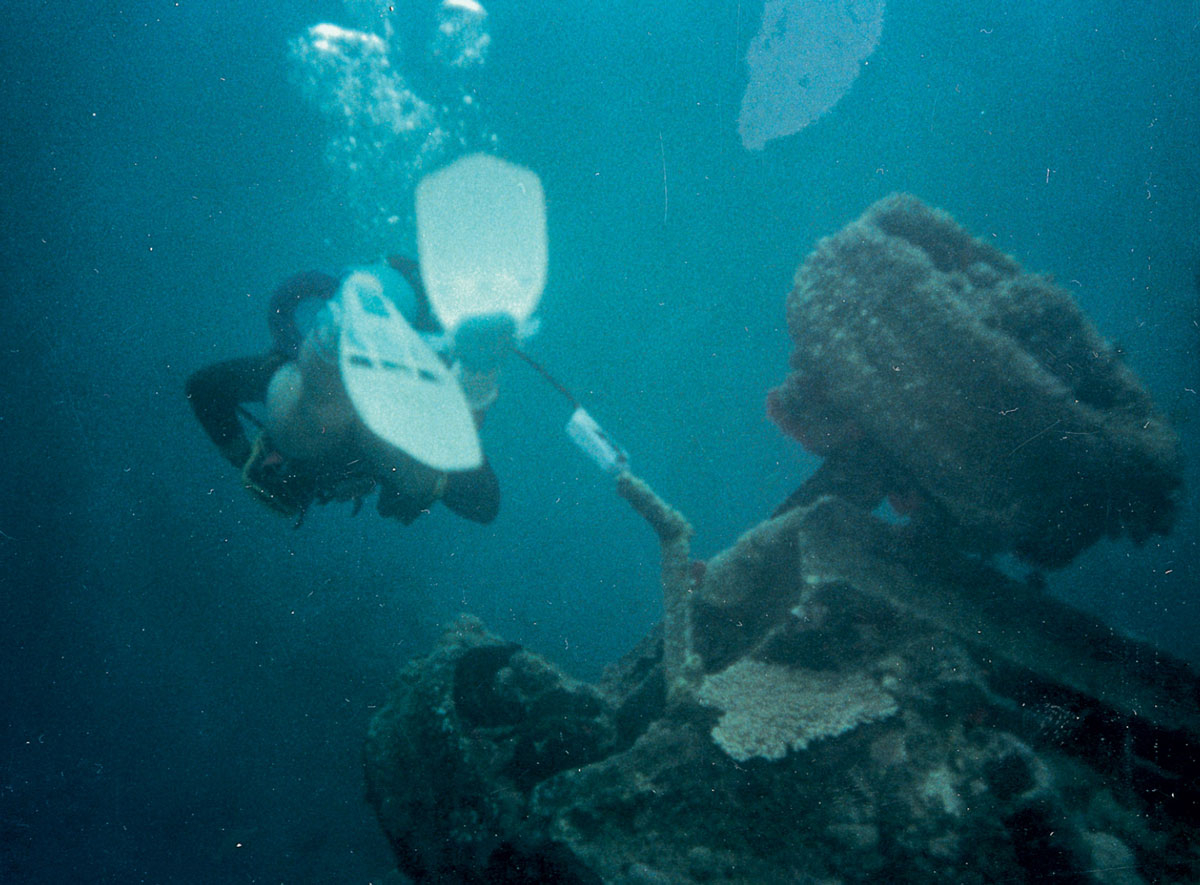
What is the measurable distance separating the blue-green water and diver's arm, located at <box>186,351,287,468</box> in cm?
1322

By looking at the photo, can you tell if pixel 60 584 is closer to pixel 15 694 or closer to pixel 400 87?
pixel 15 694

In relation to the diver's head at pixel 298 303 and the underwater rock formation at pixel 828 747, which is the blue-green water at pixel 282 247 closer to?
the underwater rock formation at pixel 828 747

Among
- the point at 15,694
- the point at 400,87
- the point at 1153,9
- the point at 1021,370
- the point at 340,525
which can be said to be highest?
the point at 1153,9

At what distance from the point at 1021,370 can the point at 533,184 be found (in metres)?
24.4

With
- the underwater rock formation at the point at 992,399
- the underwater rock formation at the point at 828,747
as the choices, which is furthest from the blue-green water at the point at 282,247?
the underwater rock formation at the point at 992,399

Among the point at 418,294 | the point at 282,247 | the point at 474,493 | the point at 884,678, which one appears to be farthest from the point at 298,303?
the point at 282,247

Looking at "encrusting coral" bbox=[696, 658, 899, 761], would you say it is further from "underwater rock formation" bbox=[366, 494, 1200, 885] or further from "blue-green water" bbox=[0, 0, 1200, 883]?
"blue-green water" bbox=[0, 0, 1200, 883]

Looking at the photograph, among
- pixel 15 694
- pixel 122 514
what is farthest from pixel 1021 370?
pixel 15 694

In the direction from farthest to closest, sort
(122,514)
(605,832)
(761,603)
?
1. (122,514)
2. (761,603)
3. (605,832)

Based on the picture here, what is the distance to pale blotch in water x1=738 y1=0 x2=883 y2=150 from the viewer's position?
55.1ft

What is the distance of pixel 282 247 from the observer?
2509 cm

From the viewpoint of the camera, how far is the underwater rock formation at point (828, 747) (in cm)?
240

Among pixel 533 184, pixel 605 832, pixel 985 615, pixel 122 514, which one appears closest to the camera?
pixel 605 832

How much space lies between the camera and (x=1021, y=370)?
9.69ft
